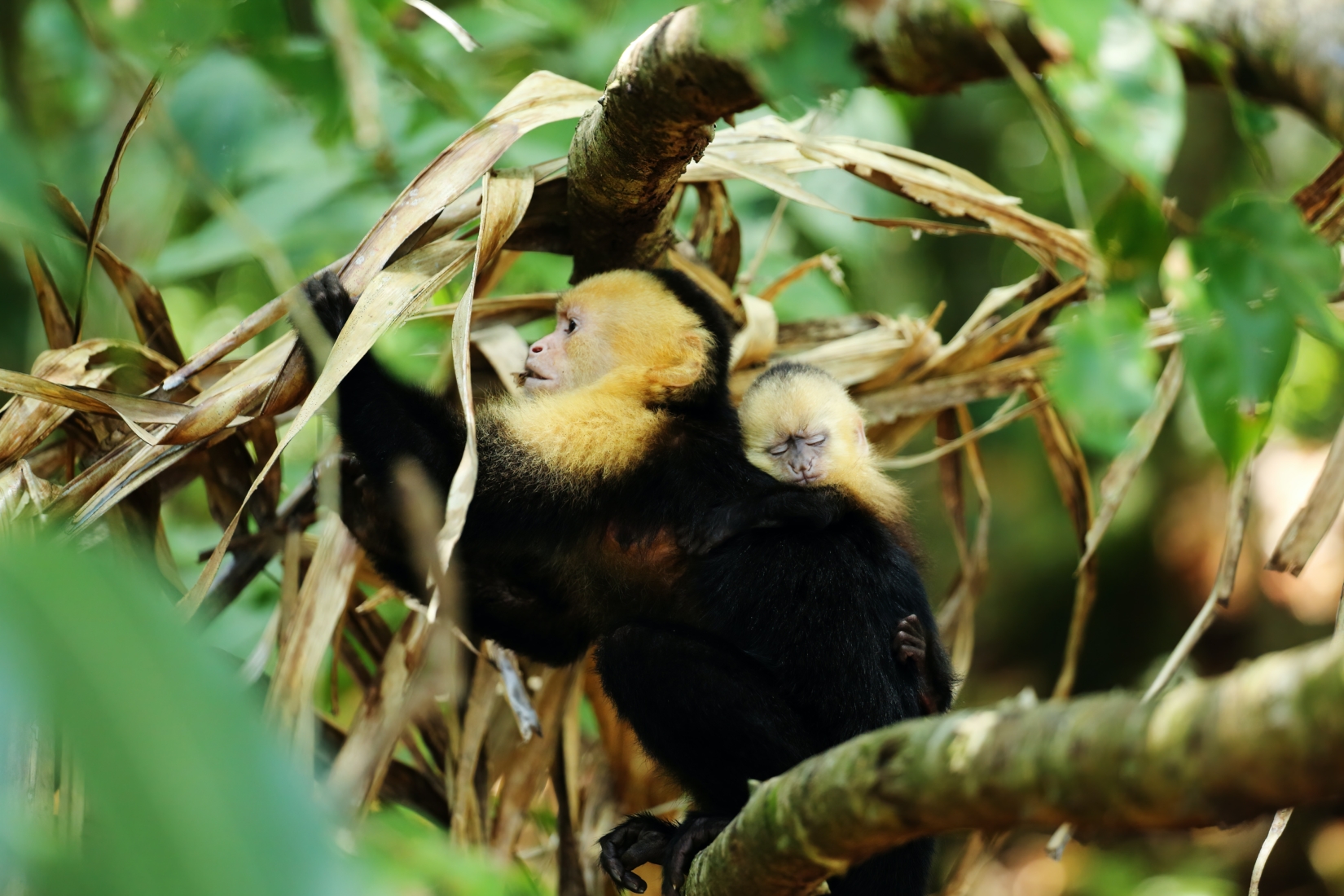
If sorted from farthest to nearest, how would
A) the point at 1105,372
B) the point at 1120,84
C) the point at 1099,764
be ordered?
the point at 1105,372 < the point at 1120,84 < the point at 1099,764

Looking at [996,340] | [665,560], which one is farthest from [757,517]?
[996,340]

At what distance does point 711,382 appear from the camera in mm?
3006

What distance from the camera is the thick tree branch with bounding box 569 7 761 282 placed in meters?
1.92

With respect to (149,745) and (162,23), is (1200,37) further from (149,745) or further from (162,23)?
(162,23)

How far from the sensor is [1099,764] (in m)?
1.06

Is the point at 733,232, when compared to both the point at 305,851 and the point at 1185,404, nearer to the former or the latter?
the point at 305,851

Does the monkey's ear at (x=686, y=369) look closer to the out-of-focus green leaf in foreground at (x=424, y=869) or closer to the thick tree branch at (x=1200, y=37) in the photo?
the thick tree branch at (x=1200, y=37)

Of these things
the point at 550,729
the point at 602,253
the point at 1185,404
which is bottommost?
the point at 1185,404

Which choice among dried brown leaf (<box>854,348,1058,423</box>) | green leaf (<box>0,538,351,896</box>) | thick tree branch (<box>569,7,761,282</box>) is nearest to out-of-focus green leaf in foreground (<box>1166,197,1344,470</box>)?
thick tree branch (<box>569,7,761,282</box>)

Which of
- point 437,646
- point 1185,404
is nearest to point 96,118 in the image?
point 437,646

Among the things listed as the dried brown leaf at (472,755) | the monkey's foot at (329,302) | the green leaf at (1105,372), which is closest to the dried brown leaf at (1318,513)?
the green leaf at (1105,372)

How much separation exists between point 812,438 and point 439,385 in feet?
3.42

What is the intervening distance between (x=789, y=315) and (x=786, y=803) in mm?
2875

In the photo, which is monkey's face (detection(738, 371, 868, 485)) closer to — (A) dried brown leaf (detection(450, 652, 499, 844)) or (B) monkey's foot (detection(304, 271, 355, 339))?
(A) dried brown leaf (detection(450, 652, 499, 844))
